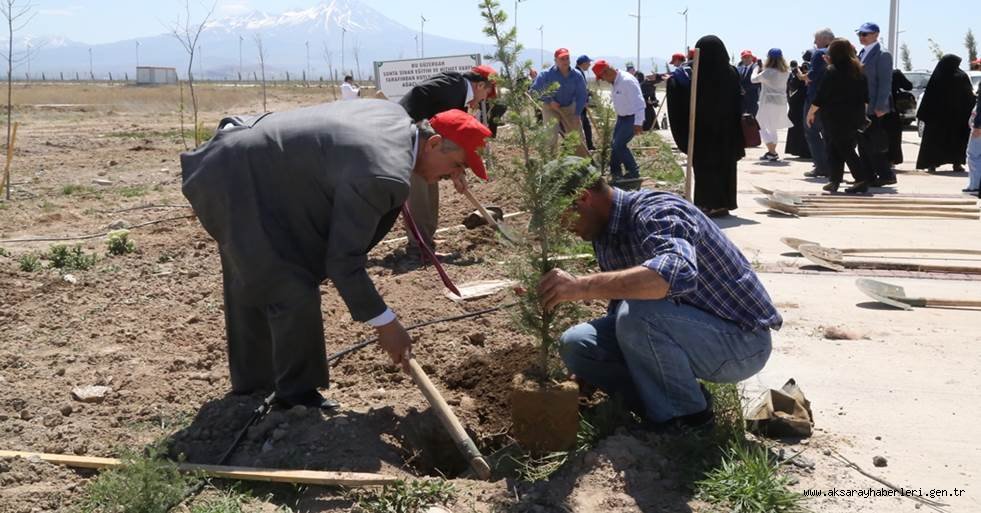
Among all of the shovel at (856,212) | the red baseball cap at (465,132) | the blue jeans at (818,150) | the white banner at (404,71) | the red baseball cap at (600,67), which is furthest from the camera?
the white banner at (404,71)

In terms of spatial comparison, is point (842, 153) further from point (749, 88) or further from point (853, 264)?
point (749, 88)

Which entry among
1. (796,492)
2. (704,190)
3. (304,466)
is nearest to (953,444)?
(796,492)

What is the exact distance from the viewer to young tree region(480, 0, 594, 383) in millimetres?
3504

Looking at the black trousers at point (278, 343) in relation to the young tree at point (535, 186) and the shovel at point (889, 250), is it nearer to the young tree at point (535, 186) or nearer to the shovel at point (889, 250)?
the young tree at point (535, 186)

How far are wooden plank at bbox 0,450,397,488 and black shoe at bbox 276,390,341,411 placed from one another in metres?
0.57

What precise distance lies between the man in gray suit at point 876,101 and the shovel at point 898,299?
600 cm

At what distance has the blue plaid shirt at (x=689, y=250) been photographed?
11.0 feet

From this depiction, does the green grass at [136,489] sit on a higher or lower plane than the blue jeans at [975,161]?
lower

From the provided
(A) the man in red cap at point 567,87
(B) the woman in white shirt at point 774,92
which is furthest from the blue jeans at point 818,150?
(A) the man in red cap at point 567,87

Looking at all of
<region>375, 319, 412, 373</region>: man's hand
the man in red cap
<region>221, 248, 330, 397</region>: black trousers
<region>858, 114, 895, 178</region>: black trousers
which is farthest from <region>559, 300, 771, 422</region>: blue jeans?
<region>858, 114, 895, 178</region>: black trousers

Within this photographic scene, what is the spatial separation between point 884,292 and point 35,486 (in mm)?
5191

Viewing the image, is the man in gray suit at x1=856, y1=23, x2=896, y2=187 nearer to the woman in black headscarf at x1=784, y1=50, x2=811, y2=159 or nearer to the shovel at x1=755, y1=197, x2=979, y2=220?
the shovel at x1=755, y1=197, x2=979, y2=220

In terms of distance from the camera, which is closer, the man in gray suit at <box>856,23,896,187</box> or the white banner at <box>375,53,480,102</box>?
the man in gray suit at <box>856,23,896,187</box>

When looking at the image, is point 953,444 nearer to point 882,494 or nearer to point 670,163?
point 882,494
